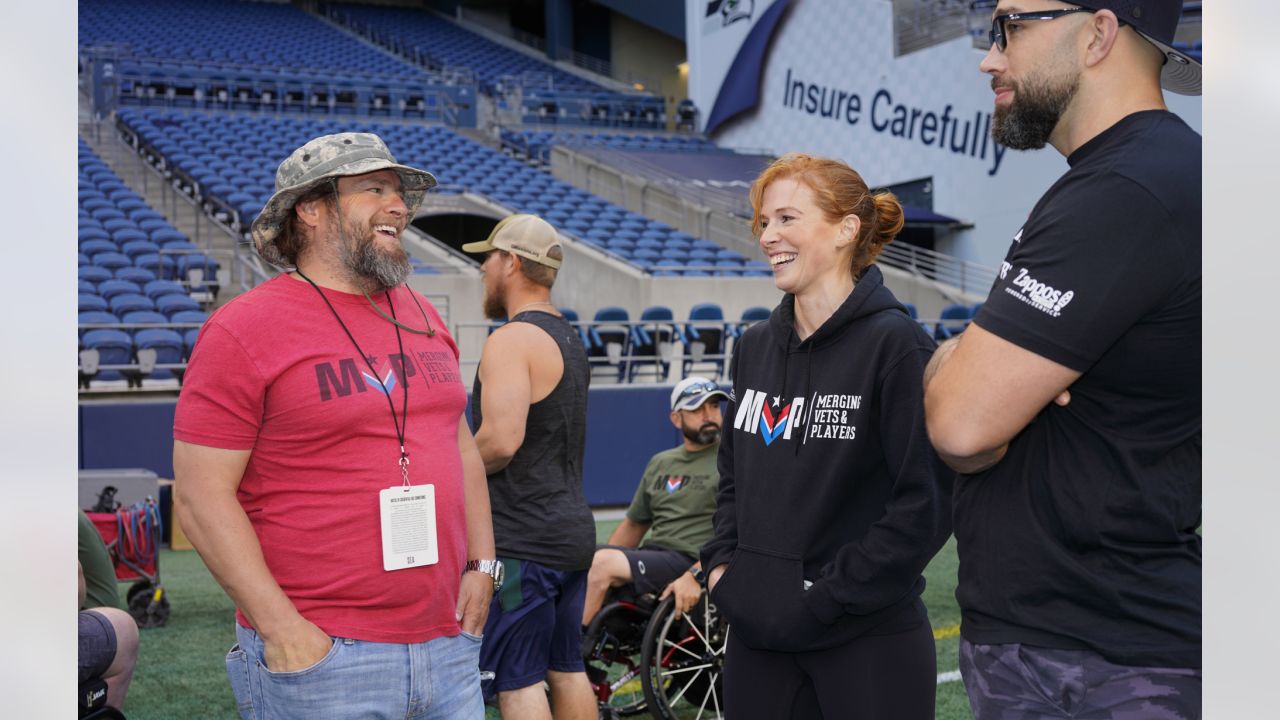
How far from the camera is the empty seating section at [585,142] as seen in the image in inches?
987

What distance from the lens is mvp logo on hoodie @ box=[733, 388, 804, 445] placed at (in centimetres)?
249

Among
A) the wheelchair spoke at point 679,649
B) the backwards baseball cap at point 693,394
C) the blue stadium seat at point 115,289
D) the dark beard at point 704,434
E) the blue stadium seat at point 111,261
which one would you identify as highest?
the blue stadium seat at point 111,261

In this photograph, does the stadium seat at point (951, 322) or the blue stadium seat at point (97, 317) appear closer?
the blue stadium seat at point (97, 317)

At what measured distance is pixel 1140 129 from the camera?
65.1 inches

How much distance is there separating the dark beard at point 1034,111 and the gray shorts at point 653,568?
11.1 ft

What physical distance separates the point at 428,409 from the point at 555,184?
790 inches

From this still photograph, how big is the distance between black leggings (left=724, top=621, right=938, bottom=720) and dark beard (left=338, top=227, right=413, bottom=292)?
107 centimetres

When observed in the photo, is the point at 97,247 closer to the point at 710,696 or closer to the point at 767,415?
the point at 710,696

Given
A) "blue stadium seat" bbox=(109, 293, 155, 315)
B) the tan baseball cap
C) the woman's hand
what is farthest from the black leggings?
"blue stadium seat" bbox=(109, 293, 155, 315)

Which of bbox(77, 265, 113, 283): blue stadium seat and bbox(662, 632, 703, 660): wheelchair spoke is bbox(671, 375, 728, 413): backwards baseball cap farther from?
bbox(77, 265, 113, 283): blue stadium seat

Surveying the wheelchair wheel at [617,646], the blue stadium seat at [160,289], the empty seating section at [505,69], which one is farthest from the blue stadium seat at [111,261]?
the empty seating section at [505,69]

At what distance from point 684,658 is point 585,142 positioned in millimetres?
21046

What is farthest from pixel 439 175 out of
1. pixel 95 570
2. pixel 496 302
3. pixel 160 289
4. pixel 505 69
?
pixel 496 302

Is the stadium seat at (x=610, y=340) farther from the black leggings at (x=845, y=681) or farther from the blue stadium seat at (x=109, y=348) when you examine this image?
the black leggings at (x=845, y=681)
